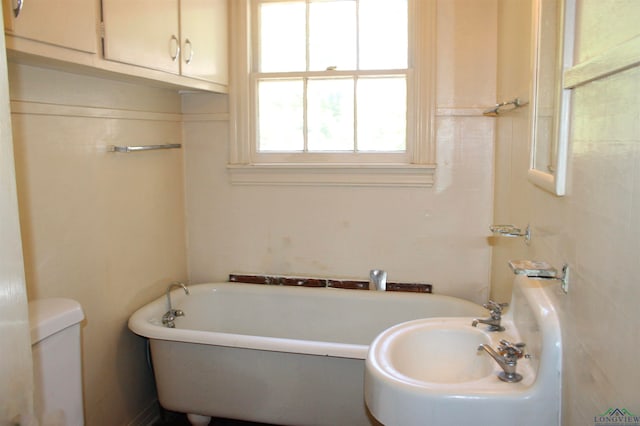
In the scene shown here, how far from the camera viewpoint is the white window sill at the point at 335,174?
8.09 ft

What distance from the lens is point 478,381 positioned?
3.90 feet

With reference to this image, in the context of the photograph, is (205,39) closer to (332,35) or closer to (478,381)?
(332,35)

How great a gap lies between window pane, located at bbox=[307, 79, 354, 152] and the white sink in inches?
52.0

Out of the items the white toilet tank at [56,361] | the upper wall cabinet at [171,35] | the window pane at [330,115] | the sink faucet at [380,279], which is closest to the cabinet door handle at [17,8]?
the upper wall cabinet at [171,35]

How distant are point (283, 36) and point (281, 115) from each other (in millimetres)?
384

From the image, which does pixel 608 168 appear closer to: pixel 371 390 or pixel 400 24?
pixel 371 390

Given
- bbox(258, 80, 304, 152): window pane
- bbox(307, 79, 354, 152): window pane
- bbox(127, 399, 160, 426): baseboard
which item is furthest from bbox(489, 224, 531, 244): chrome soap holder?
bbox(127, 399, 160, 426): baseboard

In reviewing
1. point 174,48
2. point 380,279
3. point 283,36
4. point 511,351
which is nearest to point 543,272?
point 511,351

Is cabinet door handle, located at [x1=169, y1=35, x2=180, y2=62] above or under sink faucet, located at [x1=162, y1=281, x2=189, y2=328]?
above

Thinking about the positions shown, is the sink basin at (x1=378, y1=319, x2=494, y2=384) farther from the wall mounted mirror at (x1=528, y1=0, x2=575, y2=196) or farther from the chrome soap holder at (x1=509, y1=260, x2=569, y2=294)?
the wall mounted mirror at (x1=528, y1=0, x2=575, y2=196)

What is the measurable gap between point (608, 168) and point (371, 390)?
713mm

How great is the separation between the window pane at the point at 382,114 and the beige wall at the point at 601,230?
1.26 metres

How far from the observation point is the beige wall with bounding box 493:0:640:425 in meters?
0.82

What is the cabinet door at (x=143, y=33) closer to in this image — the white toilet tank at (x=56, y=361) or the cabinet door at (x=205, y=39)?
the cabinet door at (x=205, y=39)
